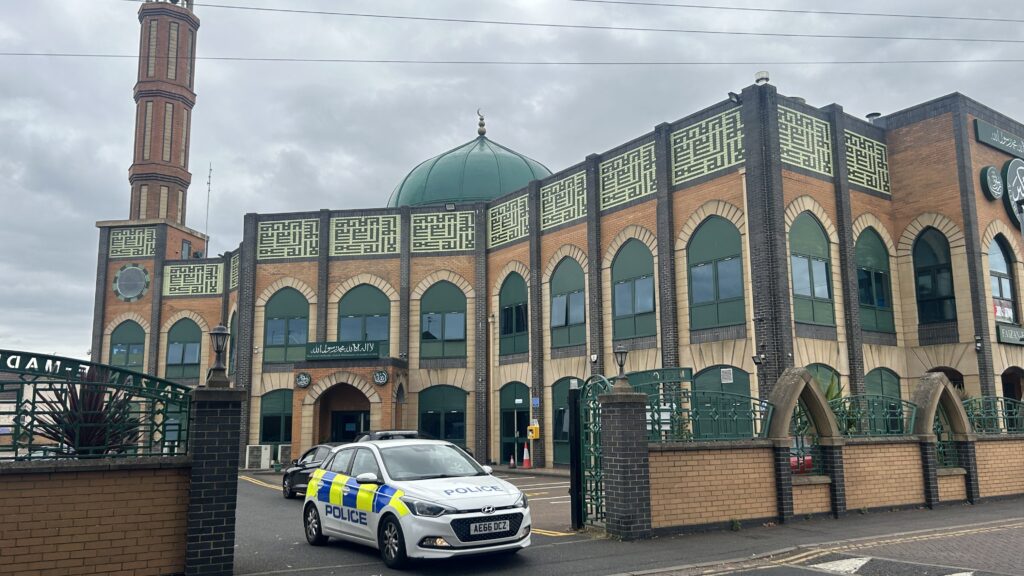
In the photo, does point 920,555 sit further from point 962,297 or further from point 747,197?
point 962,297

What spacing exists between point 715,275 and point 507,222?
1116cm

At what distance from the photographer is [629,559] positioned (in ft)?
32.3

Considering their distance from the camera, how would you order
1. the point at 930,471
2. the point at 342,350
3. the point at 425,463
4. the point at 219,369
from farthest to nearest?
1. the point at 342,350
2. the point at 930,471
3. the point at 425,463
4. the point at 219,369

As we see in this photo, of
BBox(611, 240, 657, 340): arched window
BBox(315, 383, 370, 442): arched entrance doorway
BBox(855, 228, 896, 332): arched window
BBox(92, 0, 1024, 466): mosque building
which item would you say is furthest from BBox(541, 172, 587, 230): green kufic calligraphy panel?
BBox(315, 383, 370, 442): arched entrance doorway

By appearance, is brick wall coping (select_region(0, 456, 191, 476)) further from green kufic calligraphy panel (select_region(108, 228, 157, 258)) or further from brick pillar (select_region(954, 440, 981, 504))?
green kufic calligraphy panel (select_region(108, 228, 157, 258))

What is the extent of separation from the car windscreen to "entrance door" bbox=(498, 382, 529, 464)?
1930 centimetres

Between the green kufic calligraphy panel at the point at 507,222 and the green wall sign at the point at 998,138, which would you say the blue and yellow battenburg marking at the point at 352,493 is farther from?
the green wall sign at the point at 998,138

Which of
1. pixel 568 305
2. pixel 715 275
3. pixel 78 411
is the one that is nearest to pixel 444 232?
pixel 568 305

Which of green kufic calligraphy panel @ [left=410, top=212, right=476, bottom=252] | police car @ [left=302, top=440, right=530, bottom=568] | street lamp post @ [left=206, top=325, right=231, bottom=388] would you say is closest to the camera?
police car @ [left=302, top=440, right=530, bottom=568]

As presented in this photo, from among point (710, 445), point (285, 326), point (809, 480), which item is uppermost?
point (285, 326)

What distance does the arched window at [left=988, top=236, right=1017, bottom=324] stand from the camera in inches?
964

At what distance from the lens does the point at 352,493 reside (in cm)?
1045

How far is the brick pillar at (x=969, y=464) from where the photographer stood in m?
15.7

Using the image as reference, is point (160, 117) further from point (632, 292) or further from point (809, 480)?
point (809, 480)
